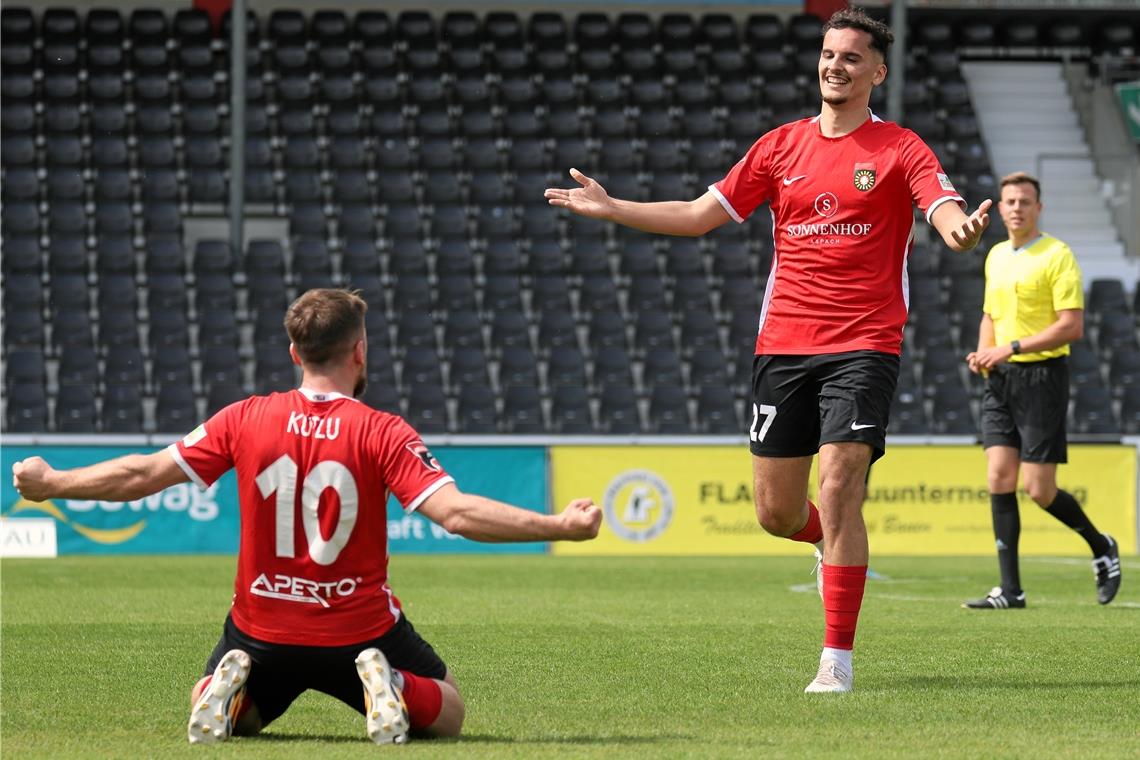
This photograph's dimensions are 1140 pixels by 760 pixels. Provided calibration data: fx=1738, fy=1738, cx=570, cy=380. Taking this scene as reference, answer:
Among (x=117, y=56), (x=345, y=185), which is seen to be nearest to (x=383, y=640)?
(x=345, y=185)

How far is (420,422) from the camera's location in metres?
18.4

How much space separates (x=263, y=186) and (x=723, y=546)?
946 cm

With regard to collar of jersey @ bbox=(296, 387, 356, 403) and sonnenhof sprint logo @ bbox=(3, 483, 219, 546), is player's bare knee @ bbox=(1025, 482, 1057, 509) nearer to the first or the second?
collar of jersey @ bbox=(296, 387, 356, 403)

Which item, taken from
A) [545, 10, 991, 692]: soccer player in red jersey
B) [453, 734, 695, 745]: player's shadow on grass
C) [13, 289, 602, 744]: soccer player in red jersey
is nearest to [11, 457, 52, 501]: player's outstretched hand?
[13, 289, 602, 744]: soccer player in red jersey

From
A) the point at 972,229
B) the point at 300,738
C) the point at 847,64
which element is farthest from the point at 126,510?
the point at 972,229

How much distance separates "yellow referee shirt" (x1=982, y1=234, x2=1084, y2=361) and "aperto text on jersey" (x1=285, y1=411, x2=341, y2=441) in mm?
5378

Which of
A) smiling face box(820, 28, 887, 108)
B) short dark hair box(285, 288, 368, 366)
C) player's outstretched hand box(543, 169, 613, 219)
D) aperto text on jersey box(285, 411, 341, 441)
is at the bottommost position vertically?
aperto text on jersey box(285, 411, 341, 441)

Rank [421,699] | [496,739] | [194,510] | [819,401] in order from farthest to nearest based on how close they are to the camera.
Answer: [194,510] < [819,401] < [496,739] < [421,699]

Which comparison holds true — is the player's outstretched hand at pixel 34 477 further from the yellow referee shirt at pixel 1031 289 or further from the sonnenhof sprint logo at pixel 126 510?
the sonnenhof sprint logo at pixel 126 510

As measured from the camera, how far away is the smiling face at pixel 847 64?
19.4 ft

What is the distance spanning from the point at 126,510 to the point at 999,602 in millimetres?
8606

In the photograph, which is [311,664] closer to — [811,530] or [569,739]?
[569,739]

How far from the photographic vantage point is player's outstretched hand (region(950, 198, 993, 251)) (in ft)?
17.5

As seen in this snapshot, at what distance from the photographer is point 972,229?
5.36 m
